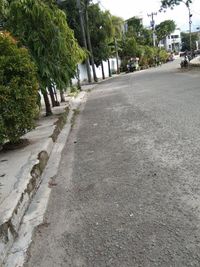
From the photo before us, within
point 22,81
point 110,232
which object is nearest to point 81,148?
point 22,81

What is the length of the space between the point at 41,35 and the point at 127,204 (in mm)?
7887

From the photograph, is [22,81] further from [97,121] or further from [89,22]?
[89,22]

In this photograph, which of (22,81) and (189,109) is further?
(189,109)

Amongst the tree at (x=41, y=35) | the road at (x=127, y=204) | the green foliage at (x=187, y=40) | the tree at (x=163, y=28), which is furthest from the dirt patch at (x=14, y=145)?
the green foliage at (x=187, y=40)

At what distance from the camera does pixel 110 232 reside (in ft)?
12.7

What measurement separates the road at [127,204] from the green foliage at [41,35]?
11.7 ft

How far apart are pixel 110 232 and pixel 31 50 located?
8133 mm

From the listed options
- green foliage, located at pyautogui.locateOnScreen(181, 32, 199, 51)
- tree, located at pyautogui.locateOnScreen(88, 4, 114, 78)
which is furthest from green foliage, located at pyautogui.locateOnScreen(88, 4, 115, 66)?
green foliage, located at pyautogui.locateOnScreen(181, 32, 199, 51)

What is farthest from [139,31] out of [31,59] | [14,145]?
[14,145]

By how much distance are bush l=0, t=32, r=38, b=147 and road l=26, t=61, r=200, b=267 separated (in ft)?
3.46

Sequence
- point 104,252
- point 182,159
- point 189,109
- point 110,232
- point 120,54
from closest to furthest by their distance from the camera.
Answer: point 104,252 < point 110,232 < point 182,159 < point 189,109 < point 120,54

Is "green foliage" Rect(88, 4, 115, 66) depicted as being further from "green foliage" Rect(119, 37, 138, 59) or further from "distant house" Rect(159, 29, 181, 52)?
"distant house" Rect(159, 29, 181, 52)

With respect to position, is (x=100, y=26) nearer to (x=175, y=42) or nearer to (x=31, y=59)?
(x=31, y=59)

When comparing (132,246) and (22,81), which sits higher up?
(22,81)
